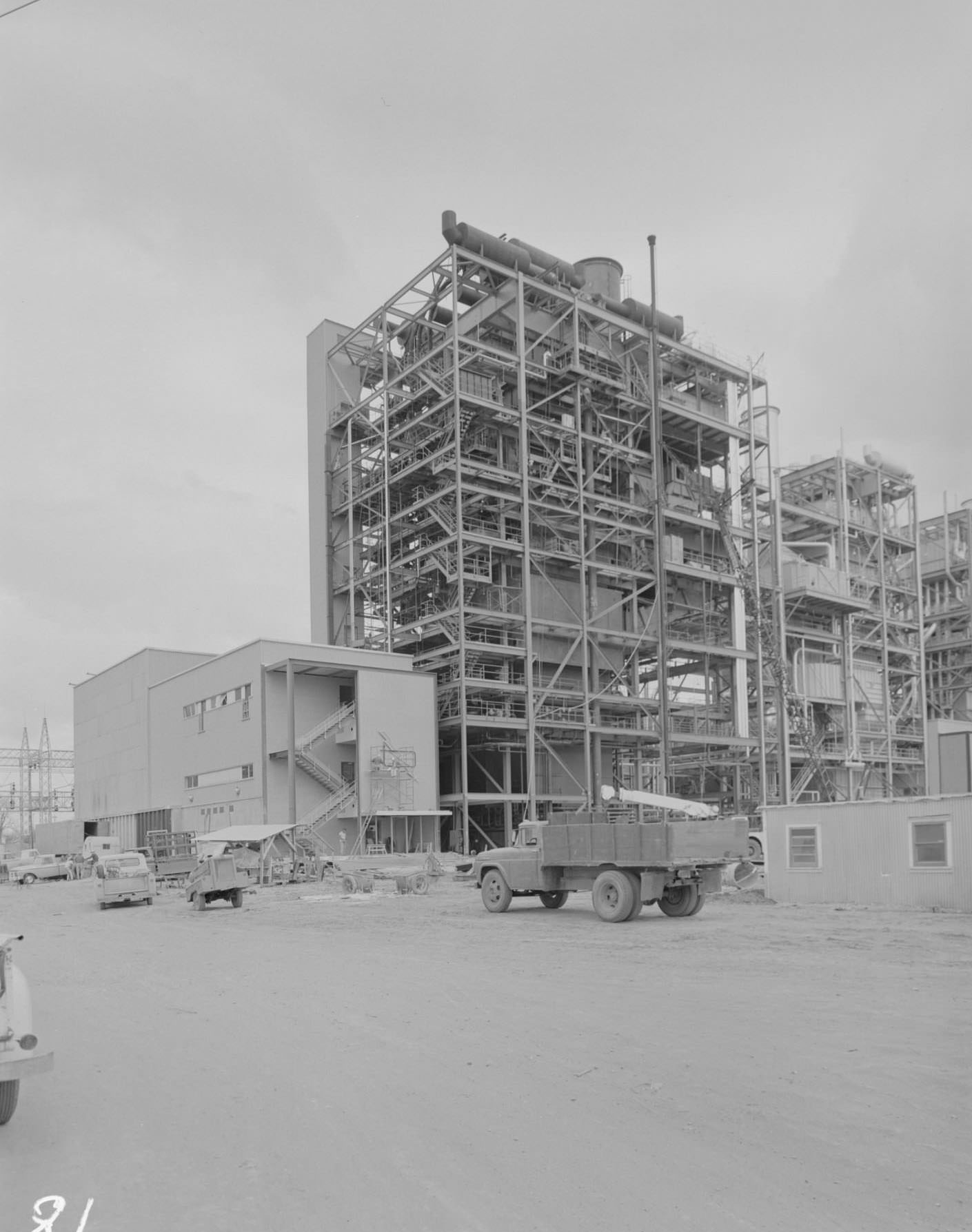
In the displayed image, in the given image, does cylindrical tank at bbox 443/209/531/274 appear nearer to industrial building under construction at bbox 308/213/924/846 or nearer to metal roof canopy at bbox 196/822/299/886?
industrial building under construction at bbox 308/213/924/846

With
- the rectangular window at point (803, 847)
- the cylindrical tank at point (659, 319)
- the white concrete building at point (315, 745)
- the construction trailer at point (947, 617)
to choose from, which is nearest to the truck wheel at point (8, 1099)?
the rectangular window at point (803, 847)

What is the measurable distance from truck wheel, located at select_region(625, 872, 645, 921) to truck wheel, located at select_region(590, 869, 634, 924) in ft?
0.18

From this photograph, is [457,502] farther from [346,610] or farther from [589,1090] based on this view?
[589,1090]

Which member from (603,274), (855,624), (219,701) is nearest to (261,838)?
(219,701)

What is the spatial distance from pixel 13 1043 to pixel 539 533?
58.7 m

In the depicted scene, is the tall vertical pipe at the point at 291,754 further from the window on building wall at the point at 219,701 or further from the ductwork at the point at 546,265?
the ductwork at the point at 546,265

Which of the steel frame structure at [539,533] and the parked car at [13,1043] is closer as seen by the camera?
the parked car at [13,1043]

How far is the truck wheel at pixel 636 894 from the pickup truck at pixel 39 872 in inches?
1703

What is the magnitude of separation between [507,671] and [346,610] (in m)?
13.8

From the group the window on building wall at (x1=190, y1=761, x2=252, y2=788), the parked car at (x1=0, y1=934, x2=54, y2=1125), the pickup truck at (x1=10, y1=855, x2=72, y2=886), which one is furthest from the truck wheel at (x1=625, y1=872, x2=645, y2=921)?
the pickup truck at (x1=10, y1=855, x2=72, y2=886)

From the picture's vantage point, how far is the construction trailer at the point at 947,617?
89.5 meters

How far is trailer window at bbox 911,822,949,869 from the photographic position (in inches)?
934

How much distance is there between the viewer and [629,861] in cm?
2323

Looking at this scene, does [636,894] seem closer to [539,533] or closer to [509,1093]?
[509,1093]
